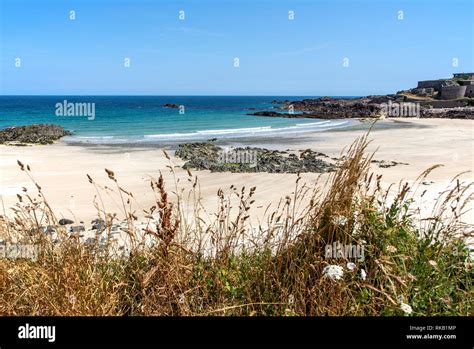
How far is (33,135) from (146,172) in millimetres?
16833

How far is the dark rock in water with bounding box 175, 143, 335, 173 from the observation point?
15.9 meters

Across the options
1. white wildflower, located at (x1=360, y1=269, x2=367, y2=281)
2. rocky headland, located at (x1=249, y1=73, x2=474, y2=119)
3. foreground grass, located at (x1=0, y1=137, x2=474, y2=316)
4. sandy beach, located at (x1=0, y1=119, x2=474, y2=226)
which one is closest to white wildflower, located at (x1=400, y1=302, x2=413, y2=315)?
foreground grass, located at (x1=0, y1=137, x2=474, y2=316)

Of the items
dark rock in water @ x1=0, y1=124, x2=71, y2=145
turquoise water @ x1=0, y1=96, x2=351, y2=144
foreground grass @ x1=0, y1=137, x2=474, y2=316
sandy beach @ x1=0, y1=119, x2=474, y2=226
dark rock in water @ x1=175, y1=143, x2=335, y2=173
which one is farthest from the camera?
turquoise water @ x1=0, y1=96, x2=351, y2=144

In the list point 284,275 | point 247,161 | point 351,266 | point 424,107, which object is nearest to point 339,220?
point 351,266

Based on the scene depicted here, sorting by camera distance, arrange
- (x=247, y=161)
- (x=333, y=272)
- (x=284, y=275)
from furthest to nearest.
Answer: (x=247, y=161)
(x=284, y=275)
(x=333, y=272)

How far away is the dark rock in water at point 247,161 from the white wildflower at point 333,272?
11.2m

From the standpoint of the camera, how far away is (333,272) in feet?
8.25

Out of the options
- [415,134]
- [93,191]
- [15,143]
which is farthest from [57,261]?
[415,134]

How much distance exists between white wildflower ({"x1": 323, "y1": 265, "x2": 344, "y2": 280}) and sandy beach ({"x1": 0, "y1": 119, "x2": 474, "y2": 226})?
309cm

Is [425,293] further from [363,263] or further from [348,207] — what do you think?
[348,207]

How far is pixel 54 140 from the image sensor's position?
90.8 feet

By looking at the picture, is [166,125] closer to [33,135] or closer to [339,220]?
[33,135]

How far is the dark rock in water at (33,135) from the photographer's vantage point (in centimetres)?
2659

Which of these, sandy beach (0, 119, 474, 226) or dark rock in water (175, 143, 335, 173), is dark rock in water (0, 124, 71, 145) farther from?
dark rock in water (175, 143, 335, 173)
